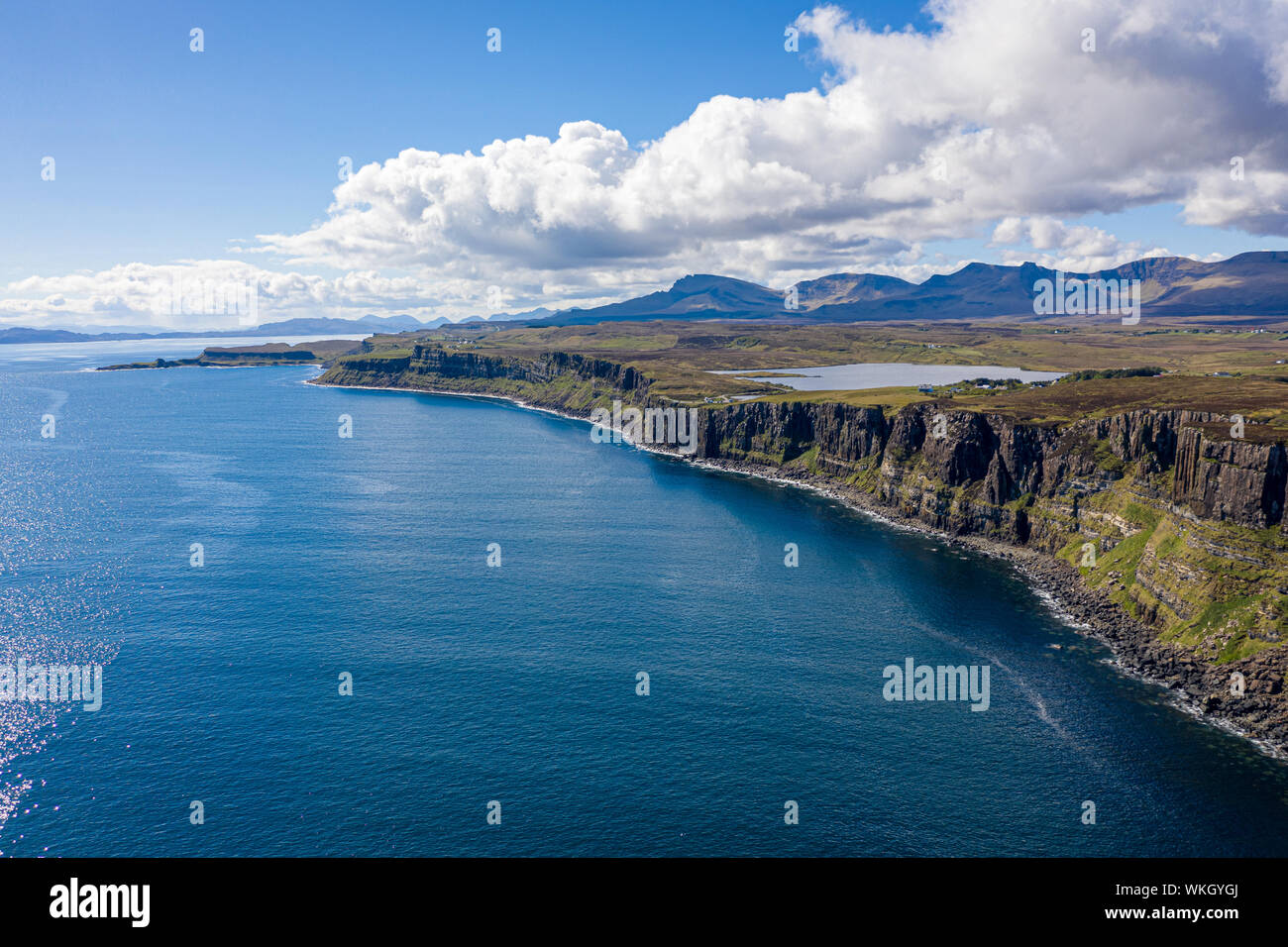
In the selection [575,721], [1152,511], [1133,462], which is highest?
[1133,462]

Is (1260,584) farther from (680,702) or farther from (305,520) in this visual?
(305,520)

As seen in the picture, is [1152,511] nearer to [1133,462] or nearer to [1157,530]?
[1157,530]

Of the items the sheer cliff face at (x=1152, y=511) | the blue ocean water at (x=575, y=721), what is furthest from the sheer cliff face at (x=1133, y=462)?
the blue ocean water at (x=575, y=721)

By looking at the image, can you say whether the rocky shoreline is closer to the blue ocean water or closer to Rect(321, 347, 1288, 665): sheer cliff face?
Rect(321, 347, 1288, 665): sheer cliff face

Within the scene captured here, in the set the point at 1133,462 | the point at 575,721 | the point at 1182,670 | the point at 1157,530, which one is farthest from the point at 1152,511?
the point at 575,721

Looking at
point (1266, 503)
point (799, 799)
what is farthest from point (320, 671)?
point (1266, 503)

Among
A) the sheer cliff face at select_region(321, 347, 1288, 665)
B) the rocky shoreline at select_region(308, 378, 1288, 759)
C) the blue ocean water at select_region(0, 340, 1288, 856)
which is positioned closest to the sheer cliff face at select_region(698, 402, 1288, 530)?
the sheer cliff face at select_region(321, 347, 1288, 665)

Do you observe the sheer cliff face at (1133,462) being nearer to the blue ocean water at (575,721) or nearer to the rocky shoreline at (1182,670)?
the rocky shoreline at (1182,670)

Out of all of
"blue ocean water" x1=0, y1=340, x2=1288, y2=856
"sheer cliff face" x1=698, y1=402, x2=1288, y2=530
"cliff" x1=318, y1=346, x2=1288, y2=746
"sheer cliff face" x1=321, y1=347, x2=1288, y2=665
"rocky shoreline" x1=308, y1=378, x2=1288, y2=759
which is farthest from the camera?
"sheer cliff face" x1=698, y1=402, x2=1288, y2=530

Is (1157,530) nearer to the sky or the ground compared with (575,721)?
nearer to the sky
